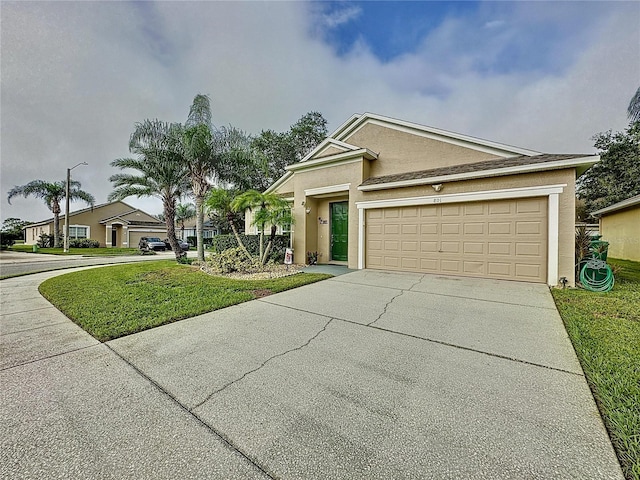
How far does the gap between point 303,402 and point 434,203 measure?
7971mm

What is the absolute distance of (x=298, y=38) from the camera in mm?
12523

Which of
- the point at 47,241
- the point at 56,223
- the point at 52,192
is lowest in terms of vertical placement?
the point at 47,241

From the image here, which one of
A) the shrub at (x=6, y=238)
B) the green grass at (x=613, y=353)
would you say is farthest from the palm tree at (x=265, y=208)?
the shrub at (x=6, y=238)

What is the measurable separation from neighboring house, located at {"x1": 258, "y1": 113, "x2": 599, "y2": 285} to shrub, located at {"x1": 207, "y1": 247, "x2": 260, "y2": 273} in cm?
244

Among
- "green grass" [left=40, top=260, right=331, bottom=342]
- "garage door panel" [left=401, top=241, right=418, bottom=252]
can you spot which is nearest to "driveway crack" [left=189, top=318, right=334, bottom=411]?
A: "green grass" [left=40, top=260, right=331, bottom=342]

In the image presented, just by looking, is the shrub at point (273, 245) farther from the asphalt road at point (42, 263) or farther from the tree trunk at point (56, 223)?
the tree trunk at point (56, 223)

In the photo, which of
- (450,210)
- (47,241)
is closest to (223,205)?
(450,210)

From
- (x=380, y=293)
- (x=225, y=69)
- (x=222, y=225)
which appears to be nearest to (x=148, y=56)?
(x=225, y=69)

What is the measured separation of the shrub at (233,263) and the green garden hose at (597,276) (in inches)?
384

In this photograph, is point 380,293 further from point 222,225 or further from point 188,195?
point 222,225

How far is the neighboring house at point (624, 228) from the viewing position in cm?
1286

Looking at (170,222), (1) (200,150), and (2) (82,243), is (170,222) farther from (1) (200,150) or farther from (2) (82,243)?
(2) (82,243)

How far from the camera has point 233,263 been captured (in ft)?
32.4

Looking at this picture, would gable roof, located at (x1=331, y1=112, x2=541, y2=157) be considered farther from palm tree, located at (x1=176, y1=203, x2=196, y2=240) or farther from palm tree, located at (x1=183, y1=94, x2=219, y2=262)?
palm tree, located at (x1=176, y1=203, x2=196, y2=240)
